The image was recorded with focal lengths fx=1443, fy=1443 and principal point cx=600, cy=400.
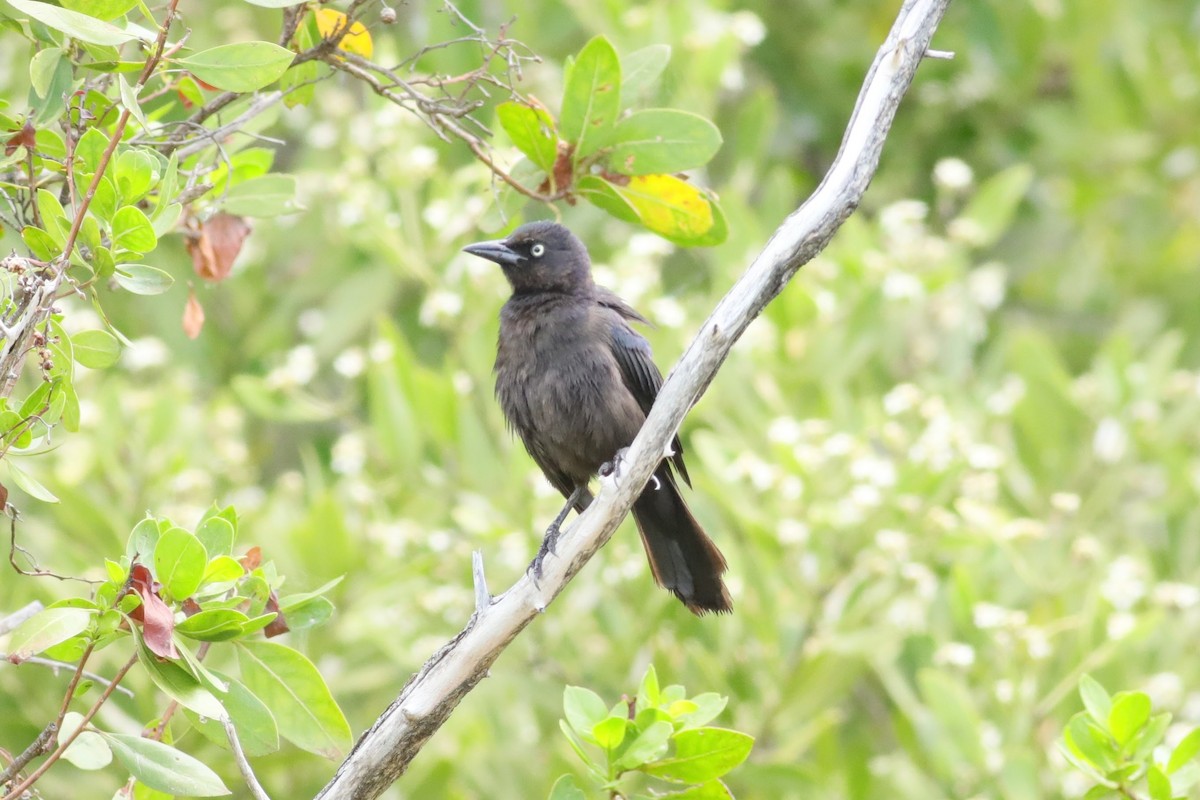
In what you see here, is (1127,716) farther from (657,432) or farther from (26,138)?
(26,138)

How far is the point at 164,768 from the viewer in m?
2.39

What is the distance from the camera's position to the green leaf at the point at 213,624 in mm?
2373

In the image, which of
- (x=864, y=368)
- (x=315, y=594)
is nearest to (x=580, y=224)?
(x=864, y=368)

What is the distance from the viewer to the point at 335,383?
731 cm

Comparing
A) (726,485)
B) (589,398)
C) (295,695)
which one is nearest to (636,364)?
(589,398)

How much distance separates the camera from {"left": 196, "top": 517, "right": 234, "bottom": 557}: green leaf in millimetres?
2508

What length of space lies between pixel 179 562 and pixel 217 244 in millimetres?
1052

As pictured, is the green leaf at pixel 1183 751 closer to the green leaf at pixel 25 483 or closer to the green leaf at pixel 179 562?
the green leaf at pixel 179 562

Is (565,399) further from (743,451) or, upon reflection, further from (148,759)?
(148,759)

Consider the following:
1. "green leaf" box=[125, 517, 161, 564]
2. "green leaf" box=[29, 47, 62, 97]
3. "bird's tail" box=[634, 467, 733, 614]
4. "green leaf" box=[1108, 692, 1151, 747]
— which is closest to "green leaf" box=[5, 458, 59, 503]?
"green leaf" box=[125, 517, 161, 564]

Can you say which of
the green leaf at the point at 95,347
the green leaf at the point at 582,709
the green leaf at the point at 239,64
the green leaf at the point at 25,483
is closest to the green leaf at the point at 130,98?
the green leaf at the point at 239,64

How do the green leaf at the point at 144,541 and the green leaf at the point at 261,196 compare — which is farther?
the green leaf at the point at 261,196

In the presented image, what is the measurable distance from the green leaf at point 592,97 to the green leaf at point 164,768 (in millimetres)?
1543

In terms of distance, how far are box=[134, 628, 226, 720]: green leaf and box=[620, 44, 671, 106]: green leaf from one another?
161 cm
